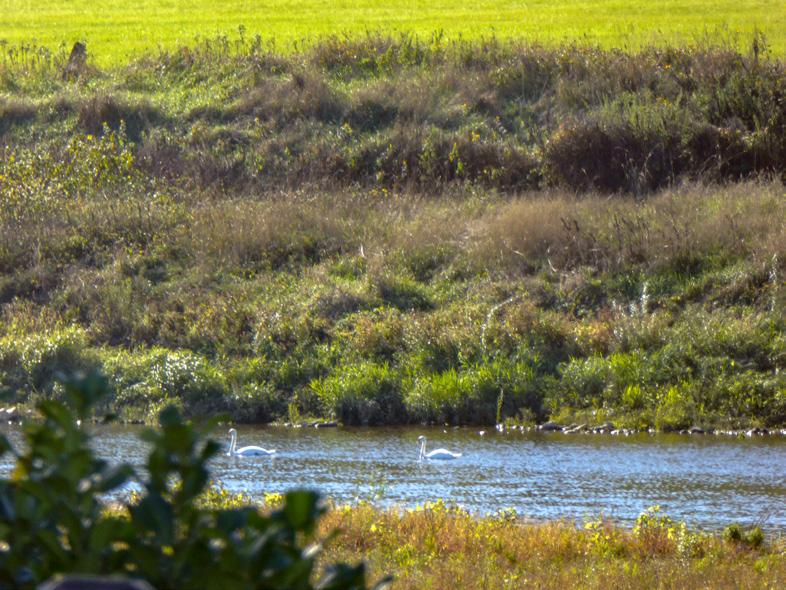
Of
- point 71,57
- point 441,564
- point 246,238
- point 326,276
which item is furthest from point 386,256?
point 71,57

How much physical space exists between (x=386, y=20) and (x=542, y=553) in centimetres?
3493

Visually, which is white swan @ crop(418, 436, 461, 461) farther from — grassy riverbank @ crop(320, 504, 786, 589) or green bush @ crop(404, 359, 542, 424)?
grassy riverbank @ crop(320, 504, 786, 589)

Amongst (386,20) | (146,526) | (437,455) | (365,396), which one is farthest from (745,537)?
(386,20)

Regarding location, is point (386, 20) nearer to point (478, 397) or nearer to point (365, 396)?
point (365, 396)

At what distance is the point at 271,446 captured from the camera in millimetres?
15938

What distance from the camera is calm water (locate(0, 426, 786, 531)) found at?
11.9m

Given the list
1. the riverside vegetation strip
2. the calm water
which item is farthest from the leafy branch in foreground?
the riverside vegetation strip

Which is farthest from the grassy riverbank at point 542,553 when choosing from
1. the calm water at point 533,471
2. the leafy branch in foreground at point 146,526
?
the leafy branch in foreground at point 146,526

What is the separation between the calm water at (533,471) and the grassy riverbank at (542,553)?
156 centimetres

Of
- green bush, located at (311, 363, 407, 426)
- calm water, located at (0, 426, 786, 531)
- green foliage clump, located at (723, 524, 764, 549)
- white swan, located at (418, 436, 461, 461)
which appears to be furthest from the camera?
green bush, located at (311, 363, 407, 426)

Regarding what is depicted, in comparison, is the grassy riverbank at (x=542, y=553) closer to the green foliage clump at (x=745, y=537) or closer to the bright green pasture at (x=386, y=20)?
the green foliage clump at (x=745, y=537)

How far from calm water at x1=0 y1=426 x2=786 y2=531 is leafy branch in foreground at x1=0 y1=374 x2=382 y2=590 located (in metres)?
8.03

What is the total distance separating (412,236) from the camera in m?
22.2

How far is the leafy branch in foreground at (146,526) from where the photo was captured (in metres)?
2.66
